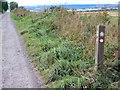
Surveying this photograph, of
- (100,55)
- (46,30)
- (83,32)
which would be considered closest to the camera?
(100,55)

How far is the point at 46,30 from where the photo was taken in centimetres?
1483

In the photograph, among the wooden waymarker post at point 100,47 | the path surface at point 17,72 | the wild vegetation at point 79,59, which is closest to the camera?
the wild vegetation at point 79,59

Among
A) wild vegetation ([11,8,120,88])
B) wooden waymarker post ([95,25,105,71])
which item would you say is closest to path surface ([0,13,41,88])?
wild vegetation ([11,8,120,88])

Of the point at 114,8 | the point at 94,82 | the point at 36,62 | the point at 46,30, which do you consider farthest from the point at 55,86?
the point at 46,30

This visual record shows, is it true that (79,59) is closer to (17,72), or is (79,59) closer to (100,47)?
(100,47)

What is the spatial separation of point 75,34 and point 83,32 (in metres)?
0.53

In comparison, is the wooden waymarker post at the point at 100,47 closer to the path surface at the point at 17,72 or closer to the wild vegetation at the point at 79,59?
the wild vegetation at the point at 79,59

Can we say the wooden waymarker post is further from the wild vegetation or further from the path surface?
the path surface

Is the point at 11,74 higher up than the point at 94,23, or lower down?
lower down

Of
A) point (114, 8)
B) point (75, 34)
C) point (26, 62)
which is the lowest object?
point (26, 62)

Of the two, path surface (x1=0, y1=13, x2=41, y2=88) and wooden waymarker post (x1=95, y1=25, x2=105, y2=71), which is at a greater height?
wooden waymarker post (x1=95, y1=25, x2=105, y2=71)

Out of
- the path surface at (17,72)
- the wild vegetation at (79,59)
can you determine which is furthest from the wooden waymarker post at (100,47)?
the path surface at (17,72)

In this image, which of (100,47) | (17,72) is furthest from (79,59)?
(17,72)

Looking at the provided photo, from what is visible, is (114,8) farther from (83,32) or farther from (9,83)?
(9,83)
